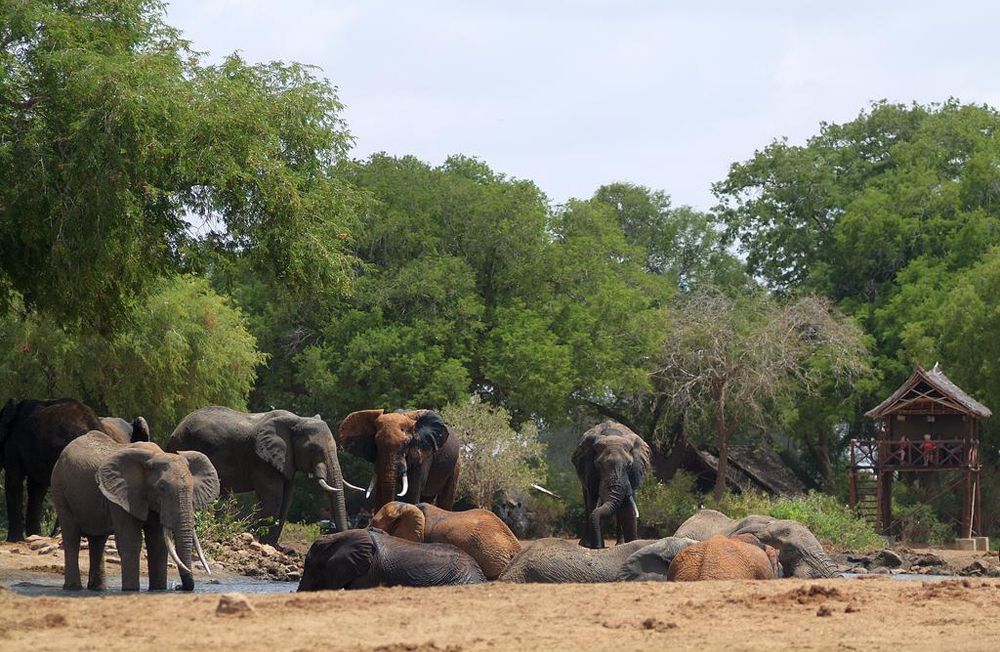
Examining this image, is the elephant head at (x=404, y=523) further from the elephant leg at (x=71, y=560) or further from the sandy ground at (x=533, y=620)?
the elephant leg at (x=71, y=560)

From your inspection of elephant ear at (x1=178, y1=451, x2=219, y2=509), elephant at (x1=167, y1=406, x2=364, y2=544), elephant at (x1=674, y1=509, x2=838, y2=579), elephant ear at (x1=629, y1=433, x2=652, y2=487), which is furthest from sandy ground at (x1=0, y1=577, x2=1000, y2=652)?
elephant ear at (x1=629, y1=433, x2=652, y2=487)

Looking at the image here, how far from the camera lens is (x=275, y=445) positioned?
1079 inches

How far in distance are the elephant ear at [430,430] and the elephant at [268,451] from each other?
1.38 m

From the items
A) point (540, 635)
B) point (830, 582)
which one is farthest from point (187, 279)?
point (540, 635)

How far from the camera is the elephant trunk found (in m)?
26.8

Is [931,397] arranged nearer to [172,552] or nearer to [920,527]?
[920,527]

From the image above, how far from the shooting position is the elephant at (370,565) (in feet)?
59.7

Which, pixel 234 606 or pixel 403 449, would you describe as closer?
pixel 234 606

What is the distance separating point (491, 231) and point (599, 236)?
15.9ft

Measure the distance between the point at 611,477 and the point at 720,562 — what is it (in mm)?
8325

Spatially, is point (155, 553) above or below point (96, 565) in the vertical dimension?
above

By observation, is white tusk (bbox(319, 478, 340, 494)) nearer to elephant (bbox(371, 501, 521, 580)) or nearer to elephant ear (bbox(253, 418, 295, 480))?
elephant ear (bbox(253, 418, 295, 480))

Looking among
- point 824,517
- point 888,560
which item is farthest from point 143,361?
point 824,517

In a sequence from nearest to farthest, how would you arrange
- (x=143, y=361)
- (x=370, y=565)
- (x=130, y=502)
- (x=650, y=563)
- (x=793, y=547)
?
1. (x=370, y=565)
2. (x=130, y=502)
3. (x=650, y=563)
4. (x=793, y=547)
5. (x=143, y=361)
